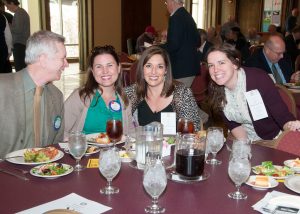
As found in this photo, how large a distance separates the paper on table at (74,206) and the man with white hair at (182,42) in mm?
3528

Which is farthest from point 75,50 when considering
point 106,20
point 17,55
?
point 17,55

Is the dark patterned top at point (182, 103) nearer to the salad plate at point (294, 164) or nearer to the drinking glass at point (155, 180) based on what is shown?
the salad plate at point (294, 164)

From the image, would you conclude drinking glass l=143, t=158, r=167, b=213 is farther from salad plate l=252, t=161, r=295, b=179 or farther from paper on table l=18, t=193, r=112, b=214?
salad plate l=252, t=161, r=295, b=179

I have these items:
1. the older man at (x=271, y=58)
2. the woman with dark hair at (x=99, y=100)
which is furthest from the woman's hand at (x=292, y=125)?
the older man at (x=271, y=58)

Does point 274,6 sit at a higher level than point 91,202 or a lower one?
higher

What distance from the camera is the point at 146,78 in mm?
2705

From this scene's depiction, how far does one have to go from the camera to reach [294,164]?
166 centimetres

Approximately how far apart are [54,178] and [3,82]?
0.85 meters

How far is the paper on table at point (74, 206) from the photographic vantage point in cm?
124

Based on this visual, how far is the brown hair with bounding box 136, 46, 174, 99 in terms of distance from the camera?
8.95ft

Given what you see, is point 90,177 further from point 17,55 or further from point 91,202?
point 17,55

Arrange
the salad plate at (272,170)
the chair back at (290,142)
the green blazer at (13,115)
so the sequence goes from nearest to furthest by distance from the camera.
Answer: the salad plate at (272,170), the chair back at (290,142), the green blazer at (13,115)

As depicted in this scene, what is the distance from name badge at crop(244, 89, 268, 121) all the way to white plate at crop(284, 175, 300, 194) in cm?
102

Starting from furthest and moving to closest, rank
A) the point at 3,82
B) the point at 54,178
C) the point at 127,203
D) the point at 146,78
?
the point at 146,78, the point at 3,82, the point at 54,178, the point at 127,203
